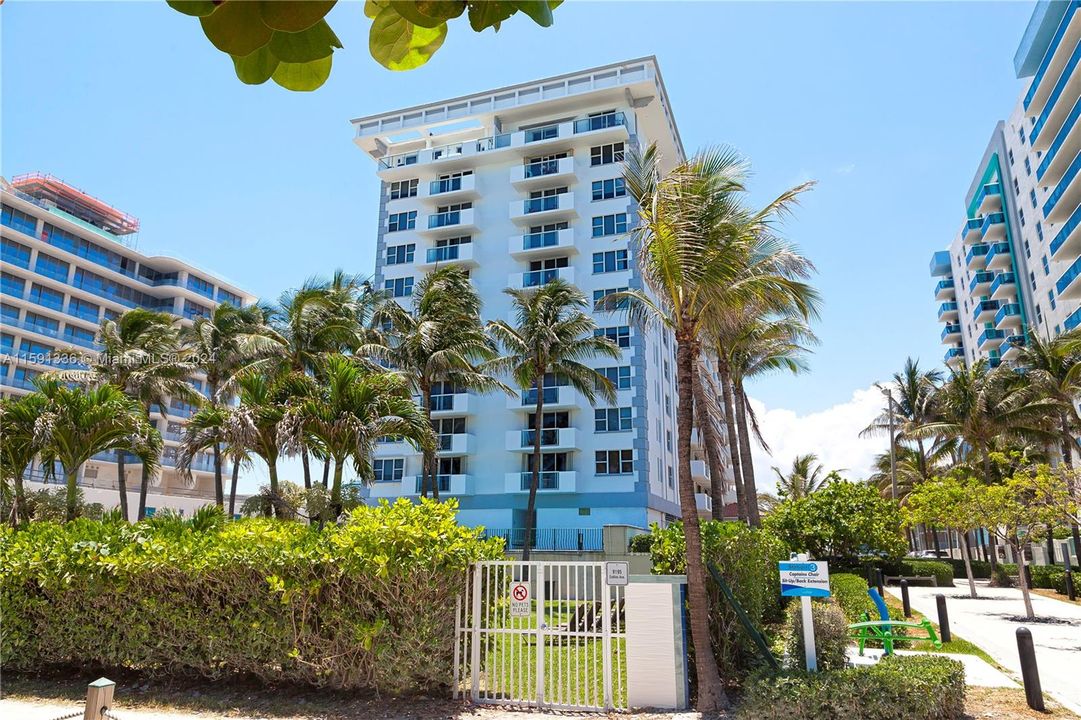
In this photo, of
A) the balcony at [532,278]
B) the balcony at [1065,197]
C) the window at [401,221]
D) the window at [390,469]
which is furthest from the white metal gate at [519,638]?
the balcony at [1065,197]

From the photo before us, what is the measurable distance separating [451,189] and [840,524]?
30732mm

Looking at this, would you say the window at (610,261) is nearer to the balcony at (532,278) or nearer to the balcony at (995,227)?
the balcony at (532,278)

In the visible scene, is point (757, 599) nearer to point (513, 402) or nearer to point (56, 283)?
point (513, 402)

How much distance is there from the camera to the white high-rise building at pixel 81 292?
58906 millimetres

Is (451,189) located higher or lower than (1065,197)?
higher

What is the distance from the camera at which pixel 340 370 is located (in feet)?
56.4

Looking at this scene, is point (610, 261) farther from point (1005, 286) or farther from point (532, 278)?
point (1005, 286)

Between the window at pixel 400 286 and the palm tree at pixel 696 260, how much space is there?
3428 centimetres

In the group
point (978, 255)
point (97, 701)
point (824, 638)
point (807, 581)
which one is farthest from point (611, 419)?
point (978, 255)

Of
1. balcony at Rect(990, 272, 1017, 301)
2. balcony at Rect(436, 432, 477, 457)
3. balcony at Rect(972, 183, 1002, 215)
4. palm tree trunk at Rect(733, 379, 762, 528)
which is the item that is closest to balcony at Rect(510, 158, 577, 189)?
balcony at Rect(436, 432, 477, 457)

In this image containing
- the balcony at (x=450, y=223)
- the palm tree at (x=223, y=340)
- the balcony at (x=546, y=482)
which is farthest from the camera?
the balcony at (x=450, y=223)

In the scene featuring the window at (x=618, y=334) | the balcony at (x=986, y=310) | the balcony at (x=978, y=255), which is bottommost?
the window at (x=618, y=334)

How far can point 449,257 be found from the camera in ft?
143

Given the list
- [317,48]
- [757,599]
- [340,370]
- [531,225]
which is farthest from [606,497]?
[317,48]
